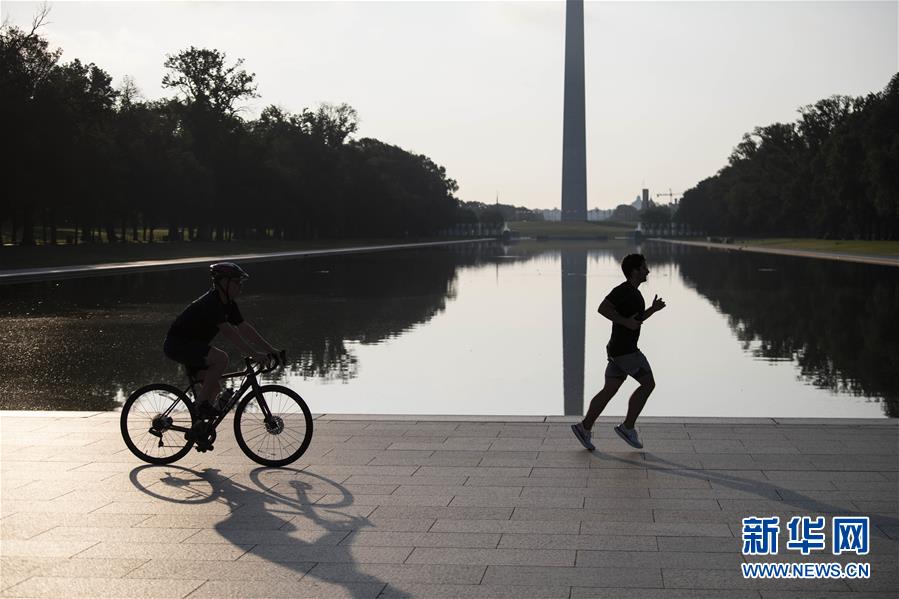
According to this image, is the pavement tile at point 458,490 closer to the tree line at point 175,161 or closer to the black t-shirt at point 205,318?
the black t-shirt at point 205,318

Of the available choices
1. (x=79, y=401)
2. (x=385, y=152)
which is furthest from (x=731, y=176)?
(x=79, y=401)

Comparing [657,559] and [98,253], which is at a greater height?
[98,253]

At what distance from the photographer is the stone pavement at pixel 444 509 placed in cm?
541

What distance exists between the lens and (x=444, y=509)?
6797 millimetres

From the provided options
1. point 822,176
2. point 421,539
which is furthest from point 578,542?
point 822,176

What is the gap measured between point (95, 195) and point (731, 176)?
3659 inches

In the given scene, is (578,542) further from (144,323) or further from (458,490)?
(144,323)

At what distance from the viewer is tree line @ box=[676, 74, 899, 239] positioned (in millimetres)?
74250

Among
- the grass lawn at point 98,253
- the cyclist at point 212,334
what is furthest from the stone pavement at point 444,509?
the grass lawn at point 98,253

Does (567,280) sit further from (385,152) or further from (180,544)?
(385,152)

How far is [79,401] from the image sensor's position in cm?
1167

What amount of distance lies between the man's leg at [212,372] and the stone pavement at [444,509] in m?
0.57

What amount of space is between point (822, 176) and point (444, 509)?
97.0 m

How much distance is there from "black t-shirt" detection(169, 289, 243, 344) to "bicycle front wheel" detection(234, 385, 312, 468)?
1.88ft
